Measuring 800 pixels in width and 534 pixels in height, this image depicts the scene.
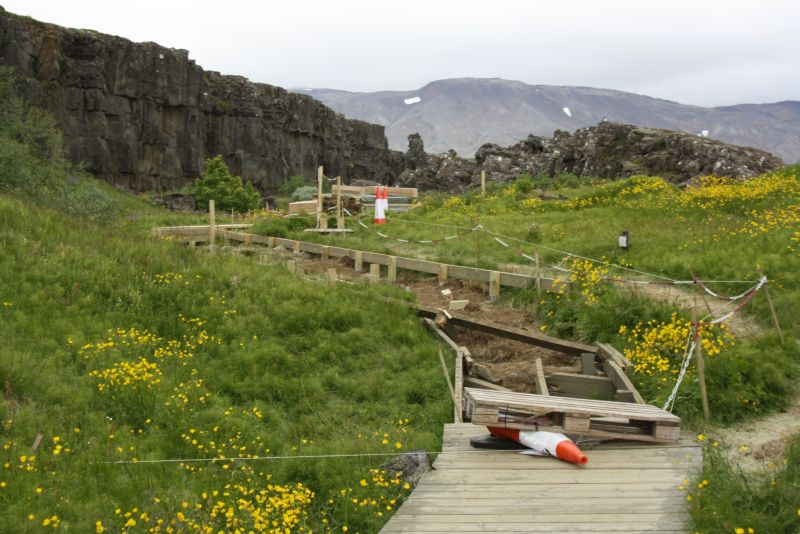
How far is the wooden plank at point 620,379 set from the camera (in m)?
9.82

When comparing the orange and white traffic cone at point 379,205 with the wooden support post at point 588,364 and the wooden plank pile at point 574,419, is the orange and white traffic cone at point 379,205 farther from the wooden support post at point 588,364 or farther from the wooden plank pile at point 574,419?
the wooden plank pile at point 574,419

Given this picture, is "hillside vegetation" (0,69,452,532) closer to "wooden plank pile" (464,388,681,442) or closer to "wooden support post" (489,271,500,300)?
"wooden plank pile" (464,388,681,442)

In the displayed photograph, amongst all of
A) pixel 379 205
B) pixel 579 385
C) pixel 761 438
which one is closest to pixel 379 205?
pixel 379 205

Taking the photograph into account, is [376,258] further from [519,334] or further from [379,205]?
[519,334]

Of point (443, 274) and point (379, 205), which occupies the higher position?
point (379, 205)

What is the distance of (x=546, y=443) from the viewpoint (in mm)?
7406

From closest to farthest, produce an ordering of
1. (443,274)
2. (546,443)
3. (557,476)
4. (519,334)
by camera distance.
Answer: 1. (557,476)
2. (546,443)
3. (519,334)
4. (443,274)

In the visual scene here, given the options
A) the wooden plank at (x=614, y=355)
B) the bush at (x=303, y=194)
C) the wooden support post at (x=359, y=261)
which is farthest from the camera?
the bush at (x=303, y=194)

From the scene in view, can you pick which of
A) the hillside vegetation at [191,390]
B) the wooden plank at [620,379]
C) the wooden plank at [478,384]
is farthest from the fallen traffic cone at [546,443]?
the wooden plank at [478,384]

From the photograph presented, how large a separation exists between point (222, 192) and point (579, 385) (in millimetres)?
50137

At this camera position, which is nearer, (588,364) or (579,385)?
(579,385)

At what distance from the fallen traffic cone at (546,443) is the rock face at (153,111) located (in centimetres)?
5576

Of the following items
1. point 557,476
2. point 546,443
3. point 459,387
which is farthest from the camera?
point 459,387

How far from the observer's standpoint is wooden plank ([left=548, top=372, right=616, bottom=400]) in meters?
10.9
